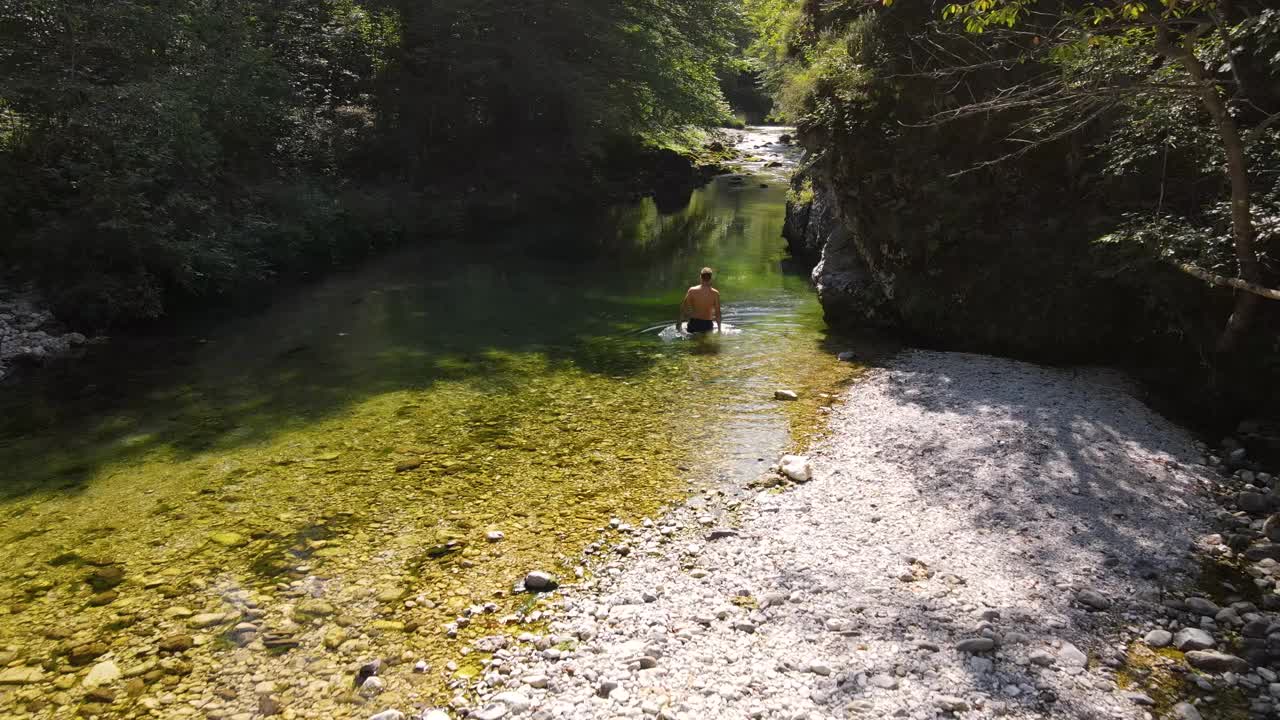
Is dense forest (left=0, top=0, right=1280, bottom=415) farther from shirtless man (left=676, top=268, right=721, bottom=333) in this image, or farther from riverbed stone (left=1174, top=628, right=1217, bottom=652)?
riverbed stone (left=1174, top=628, right=1217, bottom=652)

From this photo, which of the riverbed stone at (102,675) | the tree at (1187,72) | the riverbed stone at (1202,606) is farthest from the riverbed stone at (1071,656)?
the riverbed stone at (102,675)

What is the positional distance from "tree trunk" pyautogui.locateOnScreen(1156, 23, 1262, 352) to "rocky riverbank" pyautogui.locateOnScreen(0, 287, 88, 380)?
59.1ft

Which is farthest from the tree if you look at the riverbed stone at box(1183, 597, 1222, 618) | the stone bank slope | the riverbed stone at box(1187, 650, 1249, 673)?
the riverbed stone at box(1187, 650, 1249, 673)

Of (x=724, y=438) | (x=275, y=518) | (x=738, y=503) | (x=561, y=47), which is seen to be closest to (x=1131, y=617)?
(x=738, y=503)

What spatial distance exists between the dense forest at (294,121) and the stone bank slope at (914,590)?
47.1 ft

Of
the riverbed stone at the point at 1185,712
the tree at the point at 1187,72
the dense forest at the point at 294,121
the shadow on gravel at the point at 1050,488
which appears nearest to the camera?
the riverbed stone at the point at 1185,712

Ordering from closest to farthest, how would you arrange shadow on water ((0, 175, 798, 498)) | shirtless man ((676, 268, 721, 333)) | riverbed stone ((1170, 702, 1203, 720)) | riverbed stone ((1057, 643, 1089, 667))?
riverbed stone ((1170, 702, 1203, 720)), riverbed stone ((1057, 643, 1089, 667)), shadow on water ((0, 175, 798, 498)), shirtless man ((676, 268, 721, 333))

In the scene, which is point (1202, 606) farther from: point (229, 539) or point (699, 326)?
point (699, 326)

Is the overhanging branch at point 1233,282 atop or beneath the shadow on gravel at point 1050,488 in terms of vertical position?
atop

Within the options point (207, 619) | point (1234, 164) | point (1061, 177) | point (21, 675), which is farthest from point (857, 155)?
point (21, 675)

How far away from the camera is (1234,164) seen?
748 centimetres

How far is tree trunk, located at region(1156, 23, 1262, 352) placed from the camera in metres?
7.19

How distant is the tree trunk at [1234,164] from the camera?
719 cm

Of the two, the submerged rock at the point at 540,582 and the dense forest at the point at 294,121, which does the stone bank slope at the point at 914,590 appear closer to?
the submerged rock at the point at 540,582
